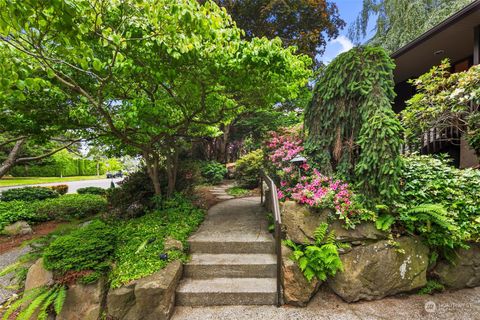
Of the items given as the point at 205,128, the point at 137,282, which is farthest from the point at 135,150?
the point at 137,282

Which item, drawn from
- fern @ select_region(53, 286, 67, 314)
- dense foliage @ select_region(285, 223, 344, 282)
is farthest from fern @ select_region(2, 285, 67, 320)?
dense foliage @ select_region(285, 223, 344, 282)

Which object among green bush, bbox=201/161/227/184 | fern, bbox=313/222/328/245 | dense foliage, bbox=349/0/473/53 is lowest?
fern, bbox=313/222/328/245

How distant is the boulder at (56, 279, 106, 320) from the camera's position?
2873mm

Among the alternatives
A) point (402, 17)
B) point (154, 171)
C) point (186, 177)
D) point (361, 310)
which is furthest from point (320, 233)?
point (402, 17)

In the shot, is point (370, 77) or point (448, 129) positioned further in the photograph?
point (448, 129)

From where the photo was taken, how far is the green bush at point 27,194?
7055 millimetres

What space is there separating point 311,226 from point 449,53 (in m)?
7.11

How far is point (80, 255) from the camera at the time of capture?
10.3 ft

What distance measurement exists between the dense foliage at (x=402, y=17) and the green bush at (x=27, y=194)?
15.7 metres

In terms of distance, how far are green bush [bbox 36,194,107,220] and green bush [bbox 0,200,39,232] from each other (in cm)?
14

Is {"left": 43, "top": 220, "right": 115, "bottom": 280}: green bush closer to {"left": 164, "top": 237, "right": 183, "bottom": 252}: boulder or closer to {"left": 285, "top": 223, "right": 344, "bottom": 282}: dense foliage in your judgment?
{"left": 164, "top": 237, "right": 183, "bottom": 252}: boulder

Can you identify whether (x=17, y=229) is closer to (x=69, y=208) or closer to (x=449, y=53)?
(x=69, y=208)

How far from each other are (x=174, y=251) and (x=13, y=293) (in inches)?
106

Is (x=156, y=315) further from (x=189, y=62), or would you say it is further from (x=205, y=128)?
(x=205, y=128)
